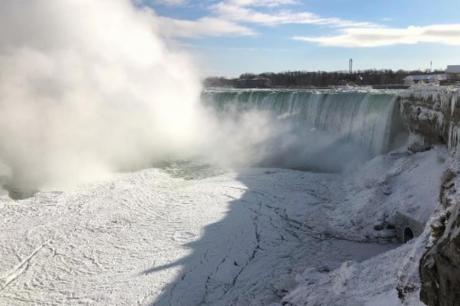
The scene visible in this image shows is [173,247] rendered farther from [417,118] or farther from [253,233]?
[417,118]

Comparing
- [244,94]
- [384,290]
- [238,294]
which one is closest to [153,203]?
[238,294]

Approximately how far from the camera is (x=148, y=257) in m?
8.50

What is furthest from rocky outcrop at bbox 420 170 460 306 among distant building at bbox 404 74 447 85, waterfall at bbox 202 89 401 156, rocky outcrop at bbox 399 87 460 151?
distant building at bbox 404 74 447 85

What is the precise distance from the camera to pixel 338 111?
1930cm

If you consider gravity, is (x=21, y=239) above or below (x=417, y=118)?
below

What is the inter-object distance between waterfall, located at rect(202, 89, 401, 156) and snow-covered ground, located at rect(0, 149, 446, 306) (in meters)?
2.34

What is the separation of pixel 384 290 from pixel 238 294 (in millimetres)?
2389

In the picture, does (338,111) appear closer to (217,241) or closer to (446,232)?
(217,241)

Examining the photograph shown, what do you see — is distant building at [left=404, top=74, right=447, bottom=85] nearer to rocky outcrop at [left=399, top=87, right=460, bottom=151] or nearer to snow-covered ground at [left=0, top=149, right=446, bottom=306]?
rocky outcrop at [left=399, top=87, right=460, bottom=151]

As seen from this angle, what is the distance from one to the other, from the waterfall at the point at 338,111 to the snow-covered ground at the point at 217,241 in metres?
2.34

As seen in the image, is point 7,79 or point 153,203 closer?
point 153,203

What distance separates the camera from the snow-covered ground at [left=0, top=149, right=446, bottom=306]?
702 centimetres

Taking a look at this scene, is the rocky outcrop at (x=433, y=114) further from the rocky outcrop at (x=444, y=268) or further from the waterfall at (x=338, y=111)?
the rocky outcrop at (x=444, y=268)

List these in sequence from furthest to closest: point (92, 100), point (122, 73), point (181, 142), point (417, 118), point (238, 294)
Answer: point (181, 142), point (122, 73), point (92, 100), point (417, 118), point (238, 294)
